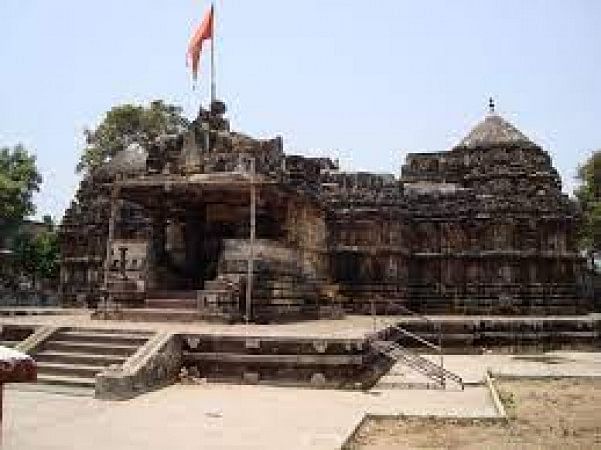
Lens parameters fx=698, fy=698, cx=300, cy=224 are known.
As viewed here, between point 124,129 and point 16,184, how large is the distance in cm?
778

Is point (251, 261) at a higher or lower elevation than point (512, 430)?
higher

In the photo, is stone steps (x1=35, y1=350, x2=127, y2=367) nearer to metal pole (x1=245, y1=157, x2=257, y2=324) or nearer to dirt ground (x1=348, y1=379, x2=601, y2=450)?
metal pole (x1=245, y1=157, x2=257, y2=324)

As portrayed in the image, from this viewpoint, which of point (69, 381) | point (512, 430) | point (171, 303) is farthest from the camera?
point (171, 303)

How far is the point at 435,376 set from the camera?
14617 millimetres

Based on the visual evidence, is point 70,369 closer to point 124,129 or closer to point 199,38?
point 199,38

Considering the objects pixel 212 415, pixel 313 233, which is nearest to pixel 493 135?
pixel 313 233

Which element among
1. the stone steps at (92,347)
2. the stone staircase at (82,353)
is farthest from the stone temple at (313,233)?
the stone steps at (92,347)

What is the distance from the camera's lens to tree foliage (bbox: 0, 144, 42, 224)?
1668 inches

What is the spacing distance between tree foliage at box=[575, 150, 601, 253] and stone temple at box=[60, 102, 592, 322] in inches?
397

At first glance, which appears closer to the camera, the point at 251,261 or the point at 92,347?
the point at 92,347

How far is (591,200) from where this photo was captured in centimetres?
4484

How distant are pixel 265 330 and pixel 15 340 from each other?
5.37 metres

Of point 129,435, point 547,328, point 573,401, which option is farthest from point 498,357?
point 129,435

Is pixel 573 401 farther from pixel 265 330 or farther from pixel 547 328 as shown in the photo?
pixel 547 328
